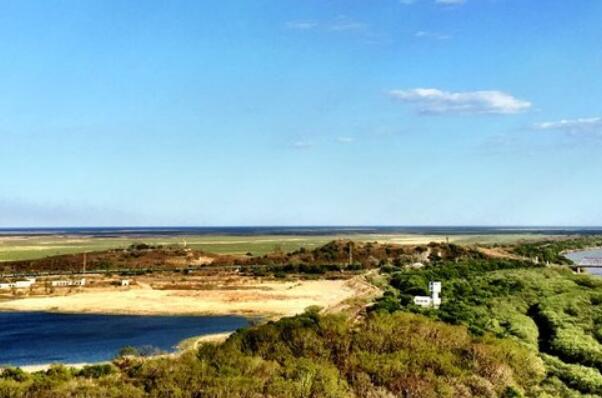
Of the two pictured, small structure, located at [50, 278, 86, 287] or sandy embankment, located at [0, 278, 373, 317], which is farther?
small structure, located at [50, 278, 86, 287]

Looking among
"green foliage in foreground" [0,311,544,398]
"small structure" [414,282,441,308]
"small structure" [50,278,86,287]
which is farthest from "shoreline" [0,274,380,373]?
"green foliage in foreground" [0,311,544,398]

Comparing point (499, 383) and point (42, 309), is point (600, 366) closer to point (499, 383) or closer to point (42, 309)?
point (499, 383)

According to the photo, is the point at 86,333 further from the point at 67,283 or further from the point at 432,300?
the point at 67,283

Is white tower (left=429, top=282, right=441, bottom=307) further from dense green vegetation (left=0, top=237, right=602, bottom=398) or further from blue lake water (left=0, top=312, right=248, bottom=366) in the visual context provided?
blue lake water (left=0, top=312, right=248, bottom=366)

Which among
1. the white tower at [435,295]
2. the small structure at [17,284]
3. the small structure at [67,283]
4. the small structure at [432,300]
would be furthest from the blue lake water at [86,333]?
the small structure at [67,283]

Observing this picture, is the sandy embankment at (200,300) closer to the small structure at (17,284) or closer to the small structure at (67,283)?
the small structure at (67,283)

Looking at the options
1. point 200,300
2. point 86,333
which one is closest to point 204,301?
point 200,300

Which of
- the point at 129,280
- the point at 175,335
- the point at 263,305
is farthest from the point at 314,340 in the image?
the point at 129,280
